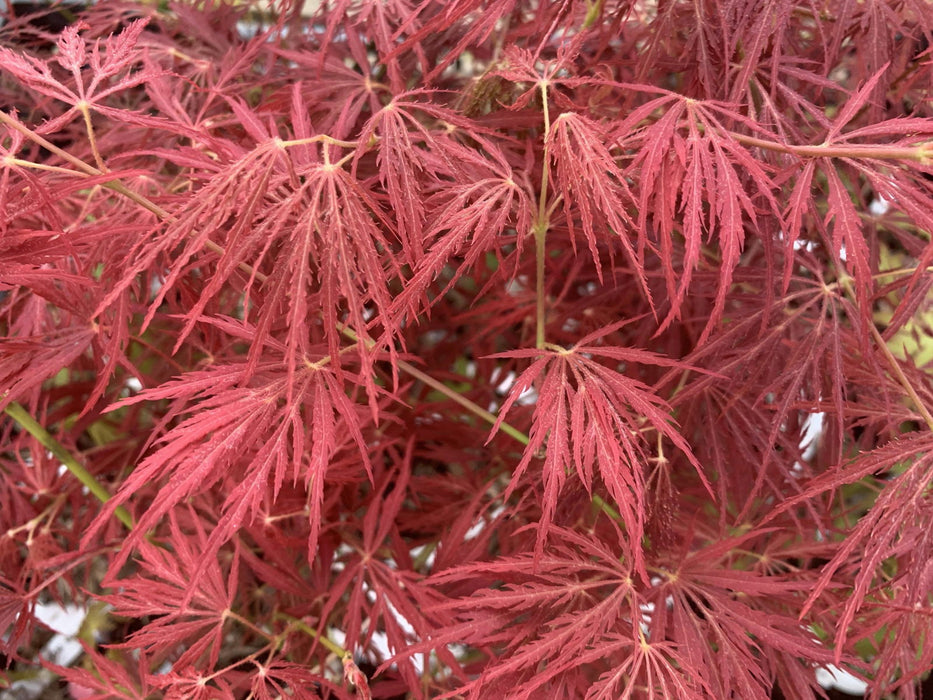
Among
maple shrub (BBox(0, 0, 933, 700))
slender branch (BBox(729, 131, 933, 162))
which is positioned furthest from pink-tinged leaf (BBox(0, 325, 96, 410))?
slender branch (BBox(729, 131, 933, 162))

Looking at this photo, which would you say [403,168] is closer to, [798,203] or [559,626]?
[798,203]

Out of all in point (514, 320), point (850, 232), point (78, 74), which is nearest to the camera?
point (850, 232)

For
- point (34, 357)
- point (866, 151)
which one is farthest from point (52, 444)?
point (866, 151)

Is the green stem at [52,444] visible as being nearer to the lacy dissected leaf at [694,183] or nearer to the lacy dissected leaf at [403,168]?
the lacy dissected leaf at [403,168]

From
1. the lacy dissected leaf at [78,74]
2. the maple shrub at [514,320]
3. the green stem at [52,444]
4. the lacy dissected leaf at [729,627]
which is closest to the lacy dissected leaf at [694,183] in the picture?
the maple shrub at [514,320]

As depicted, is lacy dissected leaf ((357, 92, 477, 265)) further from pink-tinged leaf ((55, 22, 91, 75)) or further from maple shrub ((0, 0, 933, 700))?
pink-tinged leaf ((55, 22, 91, 75))

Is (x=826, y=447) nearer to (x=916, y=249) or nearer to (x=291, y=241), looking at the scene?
(x=916, y=249)

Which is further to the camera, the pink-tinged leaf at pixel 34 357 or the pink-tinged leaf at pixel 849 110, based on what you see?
the pink-tinged leaf at pixel 34 357

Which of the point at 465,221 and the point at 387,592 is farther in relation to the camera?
the point at 387,592

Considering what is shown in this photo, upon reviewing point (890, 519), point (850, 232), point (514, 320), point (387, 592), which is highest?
point (850, 232)
